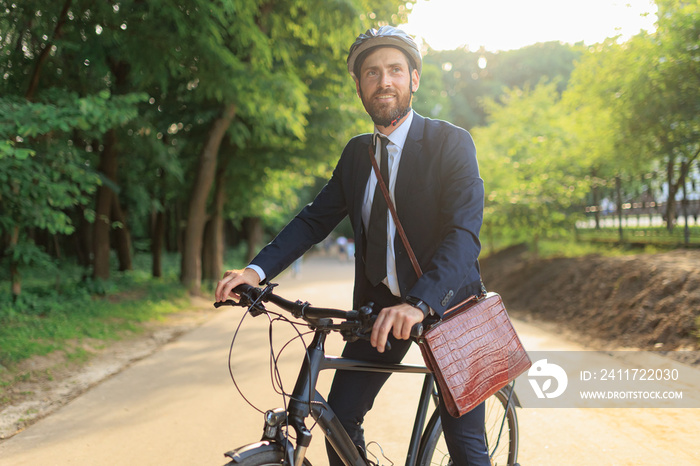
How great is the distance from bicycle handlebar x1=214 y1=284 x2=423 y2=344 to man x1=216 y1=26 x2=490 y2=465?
0.12m

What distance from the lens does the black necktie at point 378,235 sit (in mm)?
2354

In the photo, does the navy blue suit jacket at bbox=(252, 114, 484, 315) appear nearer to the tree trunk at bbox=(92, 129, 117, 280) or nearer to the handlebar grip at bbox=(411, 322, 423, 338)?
the handlebar grip at bbox=(411, 322, 423, 338)

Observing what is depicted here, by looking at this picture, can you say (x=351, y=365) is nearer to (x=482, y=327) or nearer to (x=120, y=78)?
(x=482, y=327)

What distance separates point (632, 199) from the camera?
12227 millimetres

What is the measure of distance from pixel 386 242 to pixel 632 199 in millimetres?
11325

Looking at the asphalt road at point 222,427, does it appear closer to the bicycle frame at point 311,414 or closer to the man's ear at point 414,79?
the bicycle frame at point 311,414

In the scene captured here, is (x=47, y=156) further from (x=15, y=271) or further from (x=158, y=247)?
(x=158, y=247)

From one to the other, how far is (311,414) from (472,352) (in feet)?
2.02

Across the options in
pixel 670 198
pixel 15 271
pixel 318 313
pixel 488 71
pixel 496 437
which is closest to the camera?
pixel 318 313

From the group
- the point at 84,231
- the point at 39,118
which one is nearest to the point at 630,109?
the point at 39,118

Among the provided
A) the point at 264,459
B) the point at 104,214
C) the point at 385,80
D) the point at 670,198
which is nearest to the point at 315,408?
the point at 264,459

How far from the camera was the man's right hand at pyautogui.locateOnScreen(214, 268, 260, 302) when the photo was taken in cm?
222

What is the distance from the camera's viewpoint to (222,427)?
4.52m

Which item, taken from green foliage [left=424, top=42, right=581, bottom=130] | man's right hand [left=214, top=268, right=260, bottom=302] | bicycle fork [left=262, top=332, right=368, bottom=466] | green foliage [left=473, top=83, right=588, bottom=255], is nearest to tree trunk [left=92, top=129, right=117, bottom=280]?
green foliage [left=473, top=83, right=588, bottom=255]
